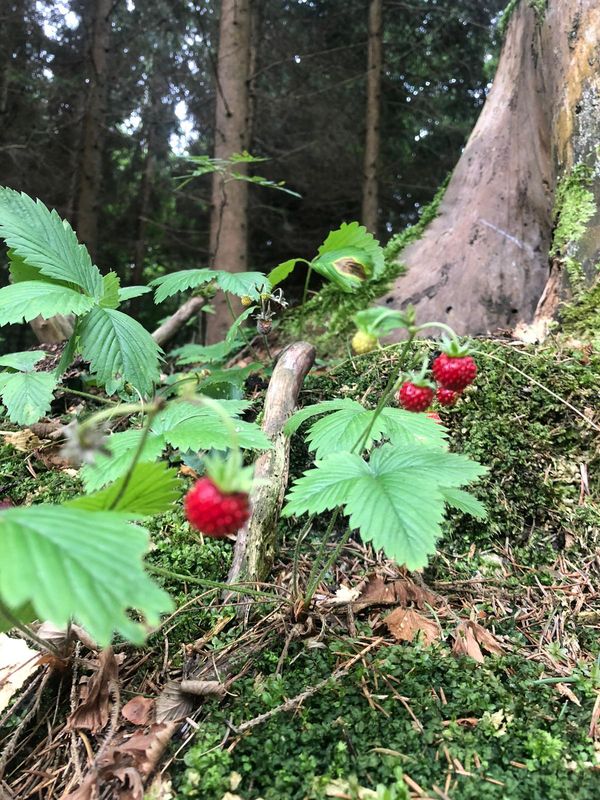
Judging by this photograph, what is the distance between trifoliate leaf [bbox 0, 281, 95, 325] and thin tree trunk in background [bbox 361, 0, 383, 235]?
20.8ft

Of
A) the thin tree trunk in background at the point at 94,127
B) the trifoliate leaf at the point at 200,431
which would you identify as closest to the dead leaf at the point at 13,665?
the trifoliate leaf at the point at 200,431

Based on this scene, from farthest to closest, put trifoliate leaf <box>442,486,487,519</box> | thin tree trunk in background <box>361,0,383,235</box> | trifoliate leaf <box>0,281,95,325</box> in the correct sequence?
thin tree trunk in background <box>361,0,383,235</box>
trifoliate leaf <box>0,281,95,325</box>
trifoliate leaf <box>442,486,487,519</box>

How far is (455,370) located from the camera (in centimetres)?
112

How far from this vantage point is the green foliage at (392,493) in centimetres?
106

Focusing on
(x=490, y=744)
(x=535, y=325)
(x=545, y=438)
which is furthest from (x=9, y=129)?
(x=490, y=744)

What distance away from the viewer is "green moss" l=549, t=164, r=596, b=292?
8.96 feet

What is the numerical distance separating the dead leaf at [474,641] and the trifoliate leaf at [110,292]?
58.1 inches

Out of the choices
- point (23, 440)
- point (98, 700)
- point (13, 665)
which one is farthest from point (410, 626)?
point (23, 440)

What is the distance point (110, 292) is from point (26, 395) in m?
0.48

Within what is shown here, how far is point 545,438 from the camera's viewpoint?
6.82ft

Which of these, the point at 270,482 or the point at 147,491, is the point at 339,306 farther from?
the point at 147,491

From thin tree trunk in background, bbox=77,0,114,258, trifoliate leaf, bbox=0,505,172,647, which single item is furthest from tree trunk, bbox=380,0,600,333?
thin tree trunk in background, bbox=77,0,114,258

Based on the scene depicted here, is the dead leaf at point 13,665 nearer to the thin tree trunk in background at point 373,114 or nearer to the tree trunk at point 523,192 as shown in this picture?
the tree trunk at point 523,192

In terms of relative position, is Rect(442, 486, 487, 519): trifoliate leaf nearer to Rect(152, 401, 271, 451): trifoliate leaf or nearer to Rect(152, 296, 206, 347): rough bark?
Rect(152, 401, 271, 451): trifoliate leaf
